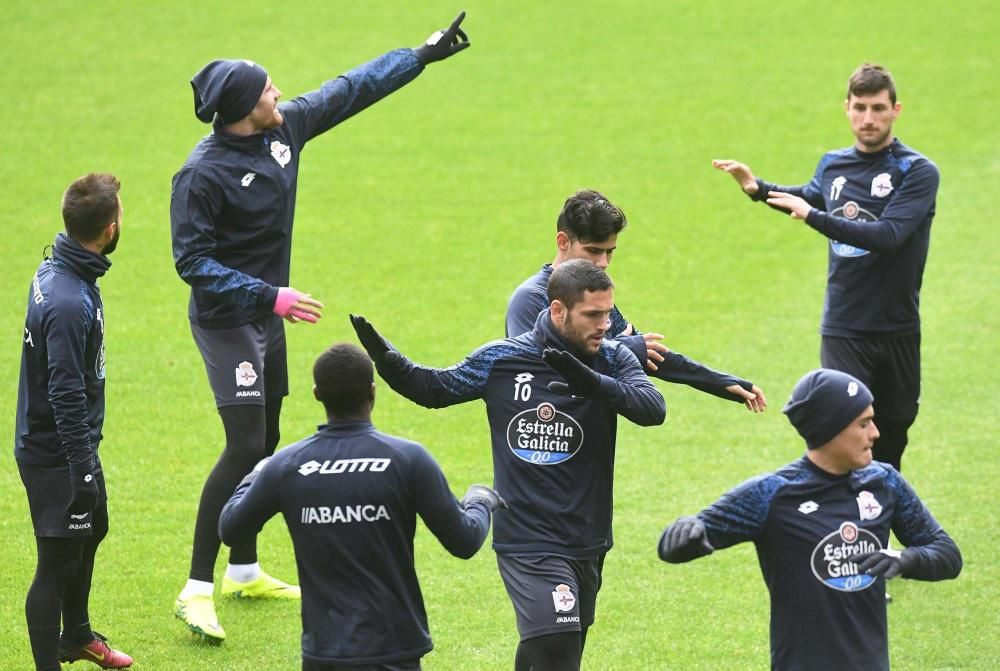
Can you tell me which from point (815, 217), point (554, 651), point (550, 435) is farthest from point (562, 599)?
point (815, 217)

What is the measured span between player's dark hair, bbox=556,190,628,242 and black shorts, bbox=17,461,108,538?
2.31 m

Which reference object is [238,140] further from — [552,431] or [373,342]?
[552,431]

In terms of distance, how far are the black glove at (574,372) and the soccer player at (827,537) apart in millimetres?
839

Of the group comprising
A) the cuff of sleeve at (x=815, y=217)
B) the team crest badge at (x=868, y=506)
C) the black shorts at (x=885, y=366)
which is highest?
the cuff of sleeve at (x=815, y=217)

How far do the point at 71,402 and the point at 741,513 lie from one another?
9.43 ft

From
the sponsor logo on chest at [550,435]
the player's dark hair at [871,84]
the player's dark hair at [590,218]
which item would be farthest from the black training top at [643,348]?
the player's dark hair at [871,84]

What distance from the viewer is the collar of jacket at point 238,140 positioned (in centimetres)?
720

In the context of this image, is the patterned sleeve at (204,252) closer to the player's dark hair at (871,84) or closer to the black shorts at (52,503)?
the black shorts at (52,503)

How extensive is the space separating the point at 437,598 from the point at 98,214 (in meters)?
2.83

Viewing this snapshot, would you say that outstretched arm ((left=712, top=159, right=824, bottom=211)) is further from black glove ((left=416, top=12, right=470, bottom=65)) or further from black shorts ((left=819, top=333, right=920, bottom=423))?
black glove ((left=416, top=12, right=470, bottom=65))

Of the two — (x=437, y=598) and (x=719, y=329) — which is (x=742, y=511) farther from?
(x=719, y=329)

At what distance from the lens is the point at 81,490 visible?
6.16m

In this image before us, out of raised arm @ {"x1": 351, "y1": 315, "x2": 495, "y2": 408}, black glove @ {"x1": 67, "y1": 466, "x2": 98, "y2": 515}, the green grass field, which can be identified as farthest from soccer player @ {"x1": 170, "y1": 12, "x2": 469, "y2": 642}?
raised arm @ {"x1": 351, "y1": 315, "x2": 495, "y2": 408}

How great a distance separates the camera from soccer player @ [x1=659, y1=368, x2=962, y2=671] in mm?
4848
